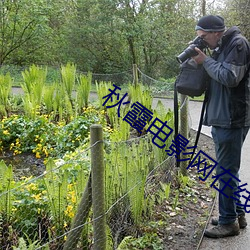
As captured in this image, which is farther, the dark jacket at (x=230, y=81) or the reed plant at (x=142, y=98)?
the reed plant at (x=142, y=98)

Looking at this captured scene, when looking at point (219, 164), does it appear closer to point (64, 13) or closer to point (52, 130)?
point (52, 130)

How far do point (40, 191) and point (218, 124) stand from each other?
1.59 meters

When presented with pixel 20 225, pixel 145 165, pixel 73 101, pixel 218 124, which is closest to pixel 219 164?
pixel 218 124

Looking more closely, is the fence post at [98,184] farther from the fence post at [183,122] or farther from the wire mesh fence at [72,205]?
the fence post at [183,122]

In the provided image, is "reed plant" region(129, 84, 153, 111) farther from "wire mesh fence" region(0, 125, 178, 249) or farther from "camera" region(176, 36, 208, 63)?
"camera" region(176, 36, 208, 63)

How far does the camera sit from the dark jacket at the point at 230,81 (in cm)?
291

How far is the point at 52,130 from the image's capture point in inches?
244

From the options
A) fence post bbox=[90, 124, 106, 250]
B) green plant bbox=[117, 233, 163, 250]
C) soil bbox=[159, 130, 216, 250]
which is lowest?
soil bbox=[159, 130, 216, 250]

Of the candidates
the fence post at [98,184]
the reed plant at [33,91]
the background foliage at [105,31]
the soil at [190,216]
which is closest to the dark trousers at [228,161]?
the soil at [190,216]

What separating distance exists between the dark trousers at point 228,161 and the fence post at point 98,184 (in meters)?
1.18

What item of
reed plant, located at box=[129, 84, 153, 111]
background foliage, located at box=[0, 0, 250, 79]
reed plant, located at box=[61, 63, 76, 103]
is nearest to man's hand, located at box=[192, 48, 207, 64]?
reed plant, located at box=[129, 84, 153, 111]

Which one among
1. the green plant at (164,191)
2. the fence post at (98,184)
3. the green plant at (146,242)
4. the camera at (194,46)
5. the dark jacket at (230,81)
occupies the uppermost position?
the camera at (194,46)

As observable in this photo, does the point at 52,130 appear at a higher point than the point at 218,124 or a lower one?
lower

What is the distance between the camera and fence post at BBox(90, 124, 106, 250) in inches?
95.4
